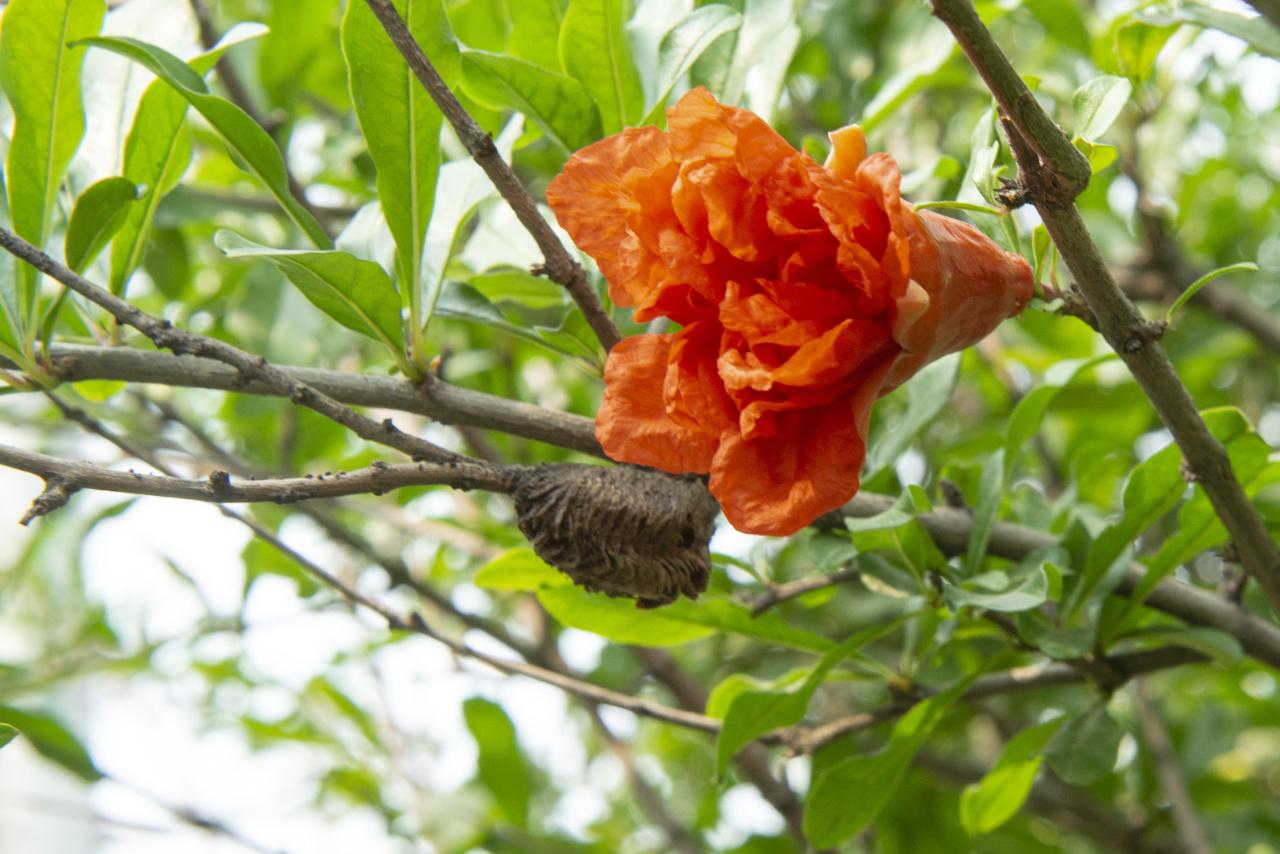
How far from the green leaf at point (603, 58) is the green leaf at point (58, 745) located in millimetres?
1050

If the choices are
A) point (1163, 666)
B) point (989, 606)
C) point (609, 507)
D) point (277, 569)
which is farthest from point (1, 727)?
point (277, 569)

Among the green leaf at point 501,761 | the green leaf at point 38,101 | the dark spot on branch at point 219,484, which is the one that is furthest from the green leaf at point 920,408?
the green leaf at point 501,761

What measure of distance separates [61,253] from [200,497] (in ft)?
1.83

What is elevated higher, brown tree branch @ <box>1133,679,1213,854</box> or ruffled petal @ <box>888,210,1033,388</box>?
ruffled petal @ <box>888,210,1033,388</box>

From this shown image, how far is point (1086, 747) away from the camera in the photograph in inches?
47.4

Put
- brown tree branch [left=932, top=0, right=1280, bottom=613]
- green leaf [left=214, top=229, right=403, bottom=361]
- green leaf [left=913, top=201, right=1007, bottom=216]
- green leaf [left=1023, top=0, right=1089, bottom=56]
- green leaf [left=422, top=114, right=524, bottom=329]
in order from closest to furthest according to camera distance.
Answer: brown tree branch [left=932, top=0, right=1280, bottom=613] → green leaf [left=913, top=201, right=1007, bottom=216] → green leaf [left=214, top=229, right=403, bottom=361] → green leaf [left=422, top=114, right=524, bottom=329] → green leaf [left=1023, top=0, right=1089, bottom=56]

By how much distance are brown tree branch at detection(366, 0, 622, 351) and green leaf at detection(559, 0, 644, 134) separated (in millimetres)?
244

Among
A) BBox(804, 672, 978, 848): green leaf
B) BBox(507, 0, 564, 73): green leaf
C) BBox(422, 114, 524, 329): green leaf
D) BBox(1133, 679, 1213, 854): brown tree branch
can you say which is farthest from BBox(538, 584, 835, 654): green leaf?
BBox(1133, 679, 1213, 854): brown tree branch

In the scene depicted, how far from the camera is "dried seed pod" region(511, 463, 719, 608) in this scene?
0.89 m

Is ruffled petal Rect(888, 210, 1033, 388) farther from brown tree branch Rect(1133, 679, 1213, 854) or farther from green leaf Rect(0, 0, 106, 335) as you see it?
brown tree branch Rect(1133, 679, 1213, 854)

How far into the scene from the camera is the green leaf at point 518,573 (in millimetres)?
1175

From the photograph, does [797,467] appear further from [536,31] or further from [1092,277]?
[536,31]

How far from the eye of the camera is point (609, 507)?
0.89 metres

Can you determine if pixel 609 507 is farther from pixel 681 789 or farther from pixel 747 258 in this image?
pixel 681 789
